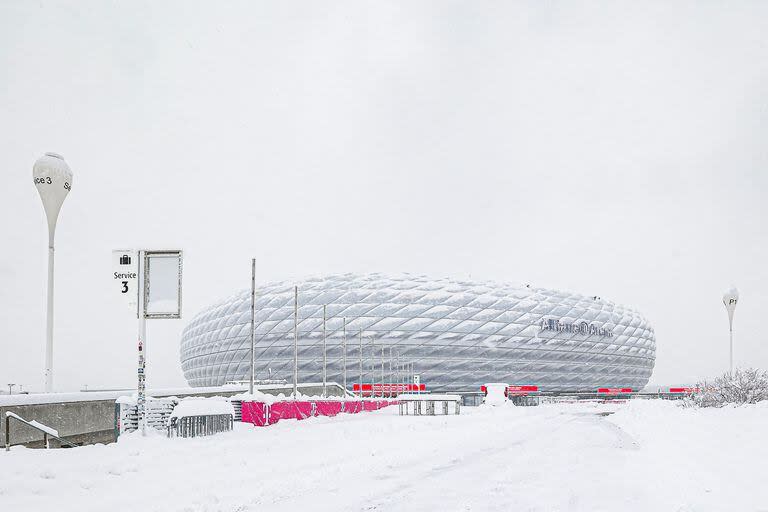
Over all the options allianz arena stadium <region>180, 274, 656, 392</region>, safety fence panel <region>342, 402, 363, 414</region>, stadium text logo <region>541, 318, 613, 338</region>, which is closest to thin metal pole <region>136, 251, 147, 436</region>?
safety fence panel <region>342, 402, 363, 414</region>

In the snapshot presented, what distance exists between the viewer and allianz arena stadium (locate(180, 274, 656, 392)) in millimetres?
120875

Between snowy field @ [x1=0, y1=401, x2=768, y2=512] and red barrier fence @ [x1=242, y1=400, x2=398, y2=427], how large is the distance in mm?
10951

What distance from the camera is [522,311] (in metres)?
131

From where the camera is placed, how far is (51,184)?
25547mm

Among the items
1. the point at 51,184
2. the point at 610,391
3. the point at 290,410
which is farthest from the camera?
the point at 610,391

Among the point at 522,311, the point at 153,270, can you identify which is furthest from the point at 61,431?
the point at 522,311

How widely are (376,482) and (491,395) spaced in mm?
77273

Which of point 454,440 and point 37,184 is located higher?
point 37,184

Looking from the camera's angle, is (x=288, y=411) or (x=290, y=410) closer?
(x=288, y=411)

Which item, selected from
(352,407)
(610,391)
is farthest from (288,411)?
(610,391)

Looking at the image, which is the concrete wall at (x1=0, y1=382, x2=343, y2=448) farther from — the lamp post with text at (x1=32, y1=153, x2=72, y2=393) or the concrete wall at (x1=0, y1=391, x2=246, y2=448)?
the lamp post with text at (x1=32, y1=153, x2=72, y2=393)

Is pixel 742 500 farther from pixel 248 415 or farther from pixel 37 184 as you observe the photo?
pixel 248 415

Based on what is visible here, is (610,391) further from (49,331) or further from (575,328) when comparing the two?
(49,331)

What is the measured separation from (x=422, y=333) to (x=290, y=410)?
85.3 metres
